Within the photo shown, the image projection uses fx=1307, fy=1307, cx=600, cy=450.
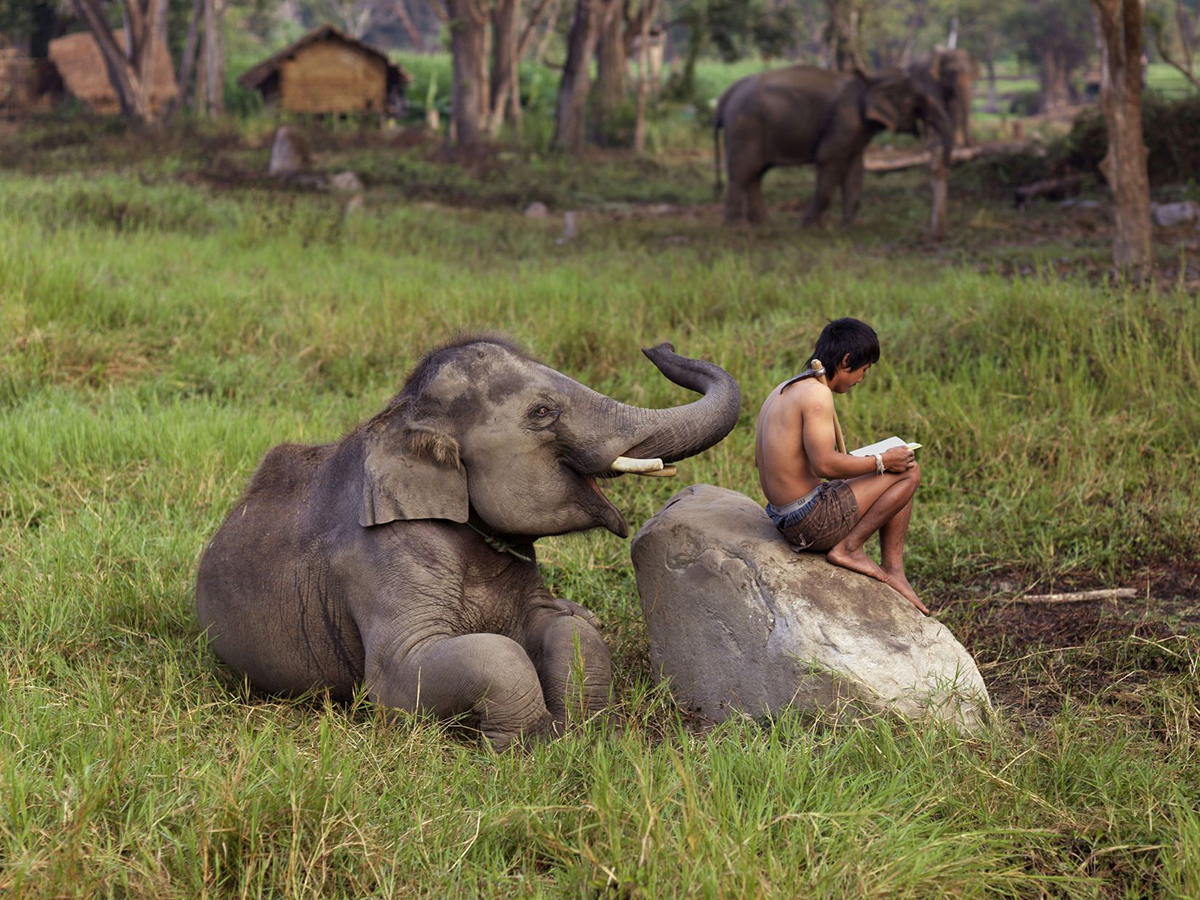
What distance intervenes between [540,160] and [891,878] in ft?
61.0

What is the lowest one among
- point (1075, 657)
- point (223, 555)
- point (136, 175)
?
point (1075, 657)

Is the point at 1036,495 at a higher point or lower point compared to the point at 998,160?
lower

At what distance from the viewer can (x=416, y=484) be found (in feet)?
11.9

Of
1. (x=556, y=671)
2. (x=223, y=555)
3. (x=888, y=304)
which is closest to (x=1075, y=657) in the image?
(x=556, y=671)

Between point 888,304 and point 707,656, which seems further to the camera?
point 888,304

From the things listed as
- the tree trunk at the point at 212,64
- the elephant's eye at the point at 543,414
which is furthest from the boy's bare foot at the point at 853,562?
the tree trunk at the point at 212,64

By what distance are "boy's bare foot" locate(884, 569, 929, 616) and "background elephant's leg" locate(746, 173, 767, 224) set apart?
1097 cm

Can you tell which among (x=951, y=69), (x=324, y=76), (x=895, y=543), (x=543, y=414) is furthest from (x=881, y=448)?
(x=324, y=76)

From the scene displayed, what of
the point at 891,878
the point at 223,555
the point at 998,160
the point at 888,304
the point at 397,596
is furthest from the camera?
the point at 998,160

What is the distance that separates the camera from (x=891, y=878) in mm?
2518

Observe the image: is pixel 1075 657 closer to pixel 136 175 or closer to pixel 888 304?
pixel 888 304

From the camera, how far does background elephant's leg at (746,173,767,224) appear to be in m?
14.4

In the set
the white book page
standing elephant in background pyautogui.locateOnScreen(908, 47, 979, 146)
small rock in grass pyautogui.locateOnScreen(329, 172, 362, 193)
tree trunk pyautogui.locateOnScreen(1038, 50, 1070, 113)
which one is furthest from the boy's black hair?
tree trunk pyautogui.locateOnScreen(1038, 50, 1070, 113)

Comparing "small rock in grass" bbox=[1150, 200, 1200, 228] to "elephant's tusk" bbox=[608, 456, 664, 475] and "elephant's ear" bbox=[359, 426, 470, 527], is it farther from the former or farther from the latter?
Result: "elephant's ear" bbox=[359, 426, 470, 527]
